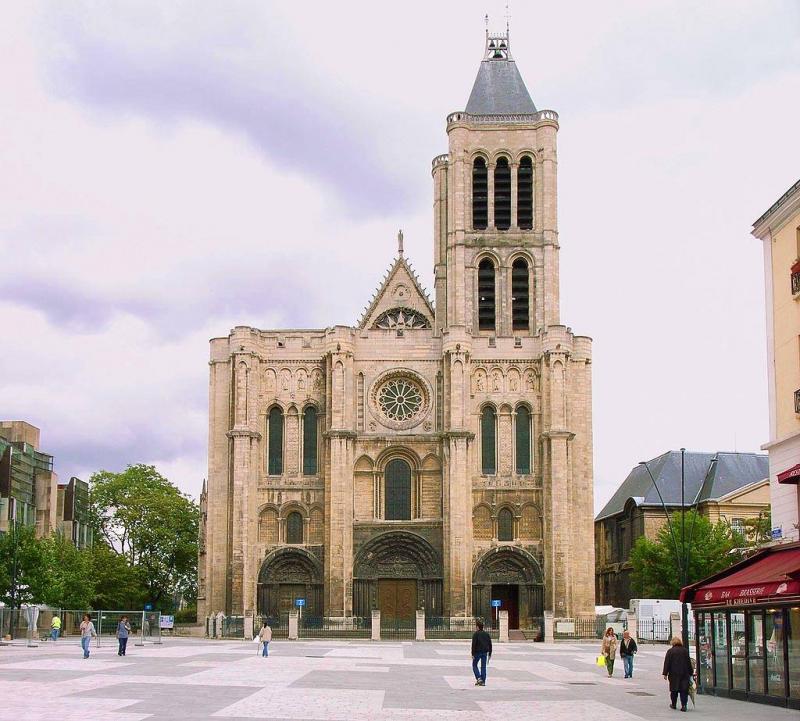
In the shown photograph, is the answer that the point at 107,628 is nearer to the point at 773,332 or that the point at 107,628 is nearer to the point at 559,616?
the point at 559,616

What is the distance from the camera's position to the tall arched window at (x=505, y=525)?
2494 inches

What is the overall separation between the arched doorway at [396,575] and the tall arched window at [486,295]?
495 inches

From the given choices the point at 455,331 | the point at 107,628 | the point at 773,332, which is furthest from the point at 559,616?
the point at 773,332

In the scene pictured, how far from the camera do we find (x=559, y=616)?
61.2 m

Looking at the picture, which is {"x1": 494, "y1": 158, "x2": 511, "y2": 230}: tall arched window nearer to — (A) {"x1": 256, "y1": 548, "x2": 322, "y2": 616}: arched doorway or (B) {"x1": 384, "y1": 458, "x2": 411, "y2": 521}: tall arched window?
(B) {"x1": 384, "y1": 458, "x2": 411, "y2": 521}: tall arched window

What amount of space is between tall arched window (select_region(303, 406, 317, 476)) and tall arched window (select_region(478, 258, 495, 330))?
1052cm

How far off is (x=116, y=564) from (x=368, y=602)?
66.6 feet

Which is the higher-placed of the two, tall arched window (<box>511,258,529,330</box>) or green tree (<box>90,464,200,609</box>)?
tall arched window (<box>511,258,529,330</box>)

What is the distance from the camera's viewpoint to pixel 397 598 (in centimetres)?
6312

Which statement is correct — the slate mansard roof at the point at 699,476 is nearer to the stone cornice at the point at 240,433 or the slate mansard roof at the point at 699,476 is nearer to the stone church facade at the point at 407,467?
the stone church facade at the point at 407,467

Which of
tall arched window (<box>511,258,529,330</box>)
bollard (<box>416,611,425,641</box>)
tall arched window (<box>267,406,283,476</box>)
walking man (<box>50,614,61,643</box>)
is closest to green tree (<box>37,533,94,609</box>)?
walking man (<box>50,614,61,643</box>)

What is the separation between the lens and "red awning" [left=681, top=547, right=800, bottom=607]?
21.3 meters

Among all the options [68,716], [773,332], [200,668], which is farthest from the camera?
[200,668]

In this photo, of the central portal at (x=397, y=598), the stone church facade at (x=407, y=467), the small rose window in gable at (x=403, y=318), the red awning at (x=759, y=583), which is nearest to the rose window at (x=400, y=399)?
the stone church facade at (x=407, y=467)
